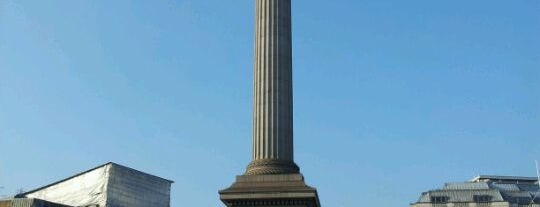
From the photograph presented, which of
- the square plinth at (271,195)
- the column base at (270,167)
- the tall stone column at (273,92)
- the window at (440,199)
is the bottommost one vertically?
the square plinth at (271,195)

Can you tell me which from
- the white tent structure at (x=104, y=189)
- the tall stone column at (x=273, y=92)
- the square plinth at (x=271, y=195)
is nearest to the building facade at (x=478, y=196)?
the white tent structure at (x=104, y=189)

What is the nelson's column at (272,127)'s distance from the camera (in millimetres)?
32031

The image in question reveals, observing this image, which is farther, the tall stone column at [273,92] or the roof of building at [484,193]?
the roof of building at [484,193]

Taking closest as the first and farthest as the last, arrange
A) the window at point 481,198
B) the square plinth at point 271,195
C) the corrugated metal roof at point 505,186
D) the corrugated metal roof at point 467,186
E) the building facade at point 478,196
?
the square plinth at point 271,195 < the building facade at point 478,196 < the window at point 481,198 < the corrugated metal roof at point 467,186 < the corrugated metal roof at point 505,186

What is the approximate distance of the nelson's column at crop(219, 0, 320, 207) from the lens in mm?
32031

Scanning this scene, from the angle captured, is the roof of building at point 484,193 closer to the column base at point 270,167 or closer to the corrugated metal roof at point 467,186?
the corrugated metal roof at point 467,186

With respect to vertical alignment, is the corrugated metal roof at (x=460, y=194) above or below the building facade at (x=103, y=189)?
below

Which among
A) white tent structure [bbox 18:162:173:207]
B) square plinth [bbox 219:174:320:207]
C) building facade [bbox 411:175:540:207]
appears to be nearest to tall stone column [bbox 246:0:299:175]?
square plinth [bbox 219:174:320:207]

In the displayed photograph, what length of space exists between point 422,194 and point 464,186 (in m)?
6.97

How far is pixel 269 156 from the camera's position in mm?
33906

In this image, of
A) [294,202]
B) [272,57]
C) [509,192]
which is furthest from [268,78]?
[509,192]

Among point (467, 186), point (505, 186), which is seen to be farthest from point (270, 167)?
point (505, 186)

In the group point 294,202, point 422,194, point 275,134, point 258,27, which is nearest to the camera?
point 294,202

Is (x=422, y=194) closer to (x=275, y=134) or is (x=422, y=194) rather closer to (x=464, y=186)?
(x=464, y=186)
